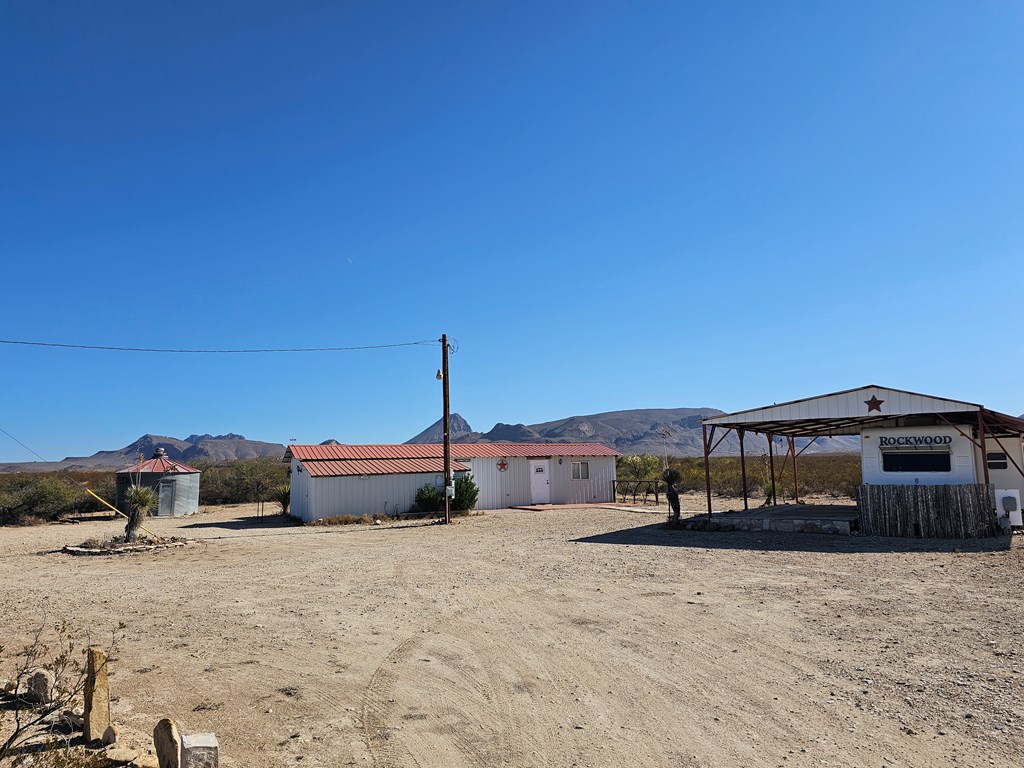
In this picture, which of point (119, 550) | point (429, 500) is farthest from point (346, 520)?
point (119, 550)

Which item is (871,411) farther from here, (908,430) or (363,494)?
(363,494)

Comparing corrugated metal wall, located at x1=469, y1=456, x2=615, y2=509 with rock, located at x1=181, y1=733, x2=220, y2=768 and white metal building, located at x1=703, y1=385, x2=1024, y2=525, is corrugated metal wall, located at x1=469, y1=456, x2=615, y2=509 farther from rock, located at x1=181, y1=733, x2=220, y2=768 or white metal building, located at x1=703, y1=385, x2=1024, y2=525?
rock, located at x1=181, y1=733, x2=220, y2=768

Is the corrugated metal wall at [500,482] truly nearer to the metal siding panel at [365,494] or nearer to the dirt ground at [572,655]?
the metal siding panel at [365,494]

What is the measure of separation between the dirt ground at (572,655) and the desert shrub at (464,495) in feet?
42.7

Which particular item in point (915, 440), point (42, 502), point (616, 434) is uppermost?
point (616, 434)

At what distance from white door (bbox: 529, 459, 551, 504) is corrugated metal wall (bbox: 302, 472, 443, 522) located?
5.49m

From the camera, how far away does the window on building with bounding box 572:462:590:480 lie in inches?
1323

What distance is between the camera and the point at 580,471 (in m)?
33.7

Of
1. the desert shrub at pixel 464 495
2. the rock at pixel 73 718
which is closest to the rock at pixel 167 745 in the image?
the rock at pixel 73 718

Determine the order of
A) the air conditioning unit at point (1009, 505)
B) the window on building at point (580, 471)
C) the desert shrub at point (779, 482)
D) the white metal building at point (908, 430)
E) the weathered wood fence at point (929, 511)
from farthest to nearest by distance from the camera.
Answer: the desert shrub at point (779, 482), the window on building at point (580, 471), the white metal building at point (908, 430), the air conditioning unit at point (1009, 505), the weathered wood fence at point (929, 511)

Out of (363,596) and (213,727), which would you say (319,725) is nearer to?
(213,727)

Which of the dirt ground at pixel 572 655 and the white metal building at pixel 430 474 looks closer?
the dirt ground at pixel 572 655

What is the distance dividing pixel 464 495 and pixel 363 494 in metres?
4.05

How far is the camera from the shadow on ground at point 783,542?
15008mm
